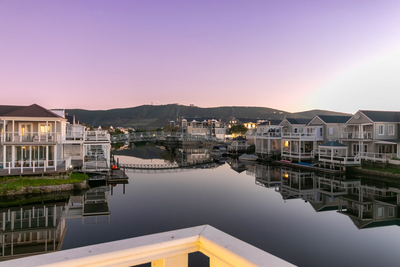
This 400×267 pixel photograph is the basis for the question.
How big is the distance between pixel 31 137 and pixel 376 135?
1542 inches

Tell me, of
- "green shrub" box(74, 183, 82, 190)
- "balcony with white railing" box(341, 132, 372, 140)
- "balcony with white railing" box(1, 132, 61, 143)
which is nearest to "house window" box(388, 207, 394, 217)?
"balcony with white railing" box(341, 132, 372, 140)

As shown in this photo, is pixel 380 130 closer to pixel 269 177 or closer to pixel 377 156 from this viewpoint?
pixel 377 156

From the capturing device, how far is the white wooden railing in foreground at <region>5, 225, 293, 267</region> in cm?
179

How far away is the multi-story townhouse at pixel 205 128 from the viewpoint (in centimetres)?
9319

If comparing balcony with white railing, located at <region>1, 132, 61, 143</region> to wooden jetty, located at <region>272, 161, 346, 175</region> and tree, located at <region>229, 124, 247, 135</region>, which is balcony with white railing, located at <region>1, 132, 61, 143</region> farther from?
tree, located at <region>229, 124, 247, 135</region>

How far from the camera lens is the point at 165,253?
2.04 meters

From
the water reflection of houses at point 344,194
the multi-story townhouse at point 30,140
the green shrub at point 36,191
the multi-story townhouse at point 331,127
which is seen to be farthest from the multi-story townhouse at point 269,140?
the green shrub at point 36,191

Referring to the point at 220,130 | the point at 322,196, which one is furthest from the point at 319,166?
the point at 220,130

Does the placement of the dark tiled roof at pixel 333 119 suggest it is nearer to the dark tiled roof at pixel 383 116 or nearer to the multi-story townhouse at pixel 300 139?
the multi-story townhouse at pixel 300 139

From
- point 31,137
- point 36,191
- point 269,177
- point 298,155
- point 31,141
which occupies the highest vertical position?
point 31,137

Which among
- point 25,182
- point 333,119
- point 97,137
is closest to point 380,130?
point 333,119

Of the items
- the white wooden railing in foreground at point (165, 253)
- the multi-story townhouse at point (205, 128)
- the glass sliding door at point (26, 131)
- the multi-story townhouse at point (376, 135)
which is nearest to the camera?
the white wooden railing in foreground at point (165, 253)

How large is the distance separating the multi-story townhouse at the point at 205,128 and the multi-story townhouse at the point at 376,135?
190 ft

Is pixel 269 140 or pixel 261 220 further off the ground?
pixel 269 140
